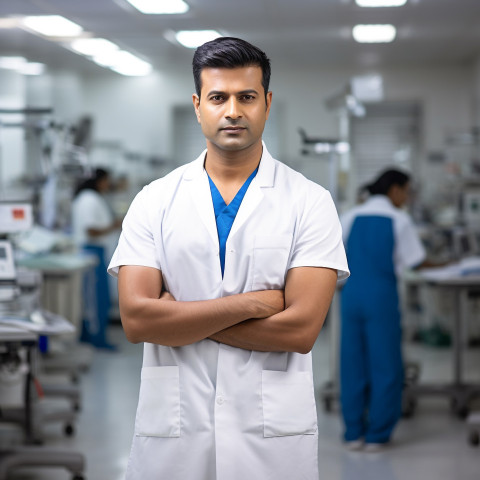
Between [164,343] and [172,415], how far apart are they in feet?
0.53

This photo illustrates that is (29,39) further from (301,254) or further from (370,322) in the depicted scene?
(301,254)

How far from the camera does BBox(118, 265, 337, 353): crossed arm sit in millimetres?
1597

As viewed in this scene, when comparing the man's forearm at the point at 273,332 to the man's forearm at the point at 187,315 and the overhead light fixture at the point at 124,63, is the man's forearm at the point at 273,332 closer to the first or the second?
the man's forearm at the point at 187,315

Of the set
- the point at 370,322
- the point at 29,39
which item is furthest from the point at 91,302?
the point at 370,322

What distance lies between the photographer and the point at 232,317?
160 centimetres

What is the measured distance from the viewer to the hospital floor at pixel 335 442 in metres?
3.63

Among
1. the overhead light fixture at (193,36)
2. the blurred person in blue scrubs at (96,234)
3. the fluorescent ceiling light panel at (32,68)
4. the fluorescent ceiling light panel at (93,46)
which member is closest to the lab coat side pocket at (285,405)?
the blurred person in blue scrubs at (96,234)

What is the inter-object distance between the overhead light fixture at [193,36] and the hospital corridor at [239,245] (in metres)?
0.04

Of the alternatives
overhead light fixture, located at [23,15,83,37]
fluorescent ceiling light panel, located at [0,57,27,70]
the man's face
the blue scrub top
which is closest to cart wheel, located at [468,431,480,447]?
the blue scrub top

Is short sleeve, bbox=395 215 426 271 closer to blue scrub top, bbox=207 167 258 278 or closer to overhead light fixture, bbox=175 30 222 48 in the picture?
blue scrub top, bbox=207 167 258 278

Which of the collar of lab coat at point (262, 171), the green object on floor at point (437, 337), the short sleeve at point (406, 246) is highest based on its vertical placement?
the collar of lab coat at point (262, 171)

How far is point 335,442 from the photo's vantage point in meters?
4.11

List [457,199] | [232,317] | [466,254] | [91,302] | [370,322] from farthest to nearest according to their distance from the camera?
1. [457,199]
2. [91,302]
3. [466,254]
4. [370,322]
5. [232,317]

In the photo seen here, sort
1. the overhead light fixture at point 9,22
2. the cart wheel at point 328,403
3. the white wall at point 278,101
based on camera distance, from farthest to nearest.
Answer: the white wall at point 278,101
the overhead light fixture at point 9,22
the cart wheel at point 328,403
